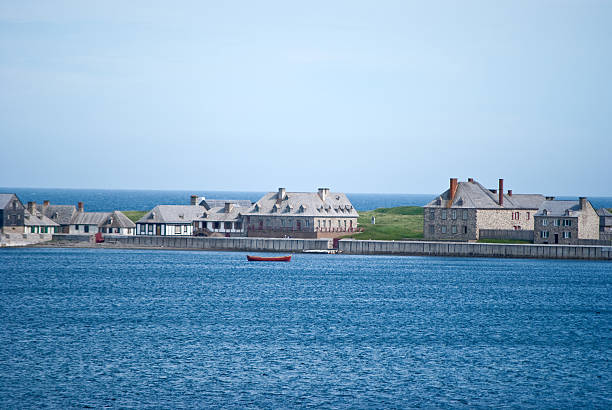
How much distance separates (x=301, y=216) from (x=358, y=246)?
33.5ft

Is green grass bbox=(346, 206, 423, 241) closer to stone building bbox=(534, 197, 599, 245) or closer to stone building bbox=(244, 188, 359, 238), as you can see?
stone building bbox=(244, 188, 359, 238)

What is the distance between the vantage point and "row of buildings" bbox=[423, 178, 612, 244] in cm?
12462

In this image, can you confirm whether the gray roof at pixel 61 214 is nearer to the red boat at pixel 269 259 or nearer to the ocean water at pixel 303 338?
the red boat at pixel 269 259

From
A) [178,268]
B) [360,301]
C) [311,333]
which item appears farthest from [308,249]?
[311,333]

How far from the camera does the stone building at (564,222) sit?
12300cm

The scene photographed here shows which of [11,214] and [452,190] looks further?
[11,214]

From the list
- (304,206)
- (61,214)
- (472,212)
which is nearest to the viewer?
(472,212)

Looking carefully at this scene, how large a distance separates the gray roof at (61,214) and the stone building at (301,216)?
94.3 feet

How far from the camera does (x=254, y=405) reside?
4059cm

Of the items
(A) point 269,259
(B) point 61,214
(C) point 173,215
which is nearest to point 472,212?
(A) point 269,259

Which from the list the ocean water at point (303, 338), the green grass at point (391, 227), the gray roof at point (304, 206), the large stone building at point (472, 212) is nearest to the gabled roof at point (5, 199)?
the ocean water at point (303, 338)

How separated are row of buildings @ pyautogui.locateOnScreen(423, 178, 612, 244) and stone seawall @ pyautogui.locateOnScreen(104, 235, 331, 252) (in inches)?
707

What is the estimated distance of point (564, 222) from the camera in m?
124

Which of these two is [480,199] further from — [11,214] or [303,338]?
[303,338]
